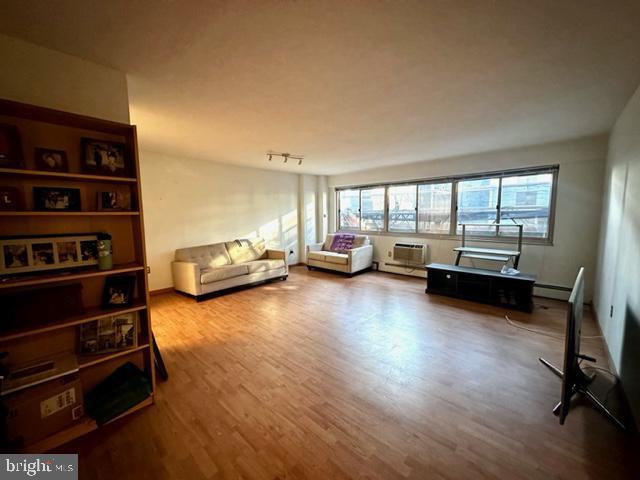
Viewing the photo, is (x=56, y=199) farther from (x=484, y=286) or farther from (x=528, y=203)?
(x=528, y=203)

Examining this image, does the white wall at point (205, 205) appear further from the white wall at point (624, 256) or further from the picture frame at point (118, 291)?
the white wall at point (624, 256)

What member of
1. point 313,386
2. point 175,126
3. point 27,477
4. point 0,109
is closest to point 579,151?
point 313,386

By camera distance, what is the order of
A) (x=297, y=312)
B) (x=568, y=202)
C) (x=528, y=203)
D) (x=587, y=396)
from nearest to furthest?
(x=587, y=396)
(x=297, y=312)
(x=568, y=202)
(x=528, y=203)

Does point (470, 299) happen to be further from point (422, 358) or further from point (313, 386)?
point (313, 386)

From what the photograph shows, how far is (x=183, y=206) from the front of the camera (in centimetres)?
451

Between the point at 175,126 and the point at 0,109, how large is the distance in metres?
1.65

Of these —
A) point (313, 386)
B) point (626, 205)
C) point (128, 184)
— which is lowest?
point (313, 386)

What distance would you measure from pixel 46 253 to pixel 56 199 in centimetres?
34

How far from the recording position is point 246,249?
5.07 metres

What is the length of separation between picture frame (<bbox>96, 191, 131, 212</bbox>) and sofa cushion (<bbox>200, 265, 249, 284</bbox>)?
2269 mm

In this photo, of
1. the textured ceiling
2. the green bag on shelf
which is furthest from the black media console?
the green bag on shelf

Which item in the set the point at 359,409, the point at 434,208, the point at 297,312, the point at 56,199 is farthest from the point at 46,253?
the point at 434,208

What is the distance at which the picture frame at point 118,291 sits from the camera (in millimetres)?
1749

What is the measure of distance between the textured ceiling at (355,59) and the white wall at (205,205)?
1435 millimetres
